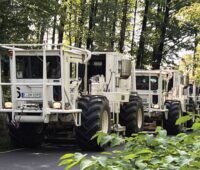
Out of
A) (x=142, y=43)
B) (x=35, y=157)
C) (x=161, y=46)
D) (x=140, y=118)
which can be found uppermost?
(x=142, y=43)

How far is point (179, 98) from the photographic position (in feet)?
75.4

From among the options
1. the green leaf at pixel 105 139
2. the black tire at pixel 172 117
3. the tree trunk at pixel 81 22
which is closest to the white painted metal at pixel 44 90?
the black tire at pixel 172 117

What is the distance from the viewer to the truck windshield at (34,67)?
13.3 m

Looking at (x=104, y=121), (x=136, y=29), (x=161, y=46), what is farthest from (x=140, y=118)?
(x=136, y=29)

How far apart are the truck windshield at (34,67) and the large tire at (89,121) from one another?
1064mm

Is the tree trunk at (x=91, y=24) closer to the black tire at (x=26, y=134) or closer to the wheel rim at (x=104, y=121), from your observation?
the black tire at (x=26, y=134)

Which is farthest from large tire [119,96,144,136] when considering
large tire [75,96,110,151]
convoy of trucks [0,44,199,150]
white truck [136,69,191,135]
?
large tire [75,96,110,151]

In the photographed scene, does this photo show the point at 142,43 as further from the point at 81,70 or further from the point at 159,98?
the point at 81,70

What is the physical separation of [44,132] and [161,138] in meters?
12.0

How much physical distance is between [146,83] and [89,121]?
7.83m

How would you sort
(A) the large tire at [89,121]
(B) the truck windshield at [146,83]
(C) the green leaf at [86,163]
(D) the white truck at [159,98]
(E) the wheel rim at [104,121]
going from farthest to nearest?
(B) the truck windshield at [146,83]
(D) the white truck at [159,98]
(E) the wheel rim at [104,121]
(A) the large tire at [89,121]
(C) the green leaf at [86,163]

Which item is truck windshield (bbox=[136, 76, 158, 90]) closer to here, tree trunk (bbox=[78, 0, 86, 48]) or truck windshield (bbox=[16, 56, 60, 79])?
truck windshield (bbox=[16, 56, 60, 79])

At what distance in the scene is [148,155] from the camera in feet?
8.79

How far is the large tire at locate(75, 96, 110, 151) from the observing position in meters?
13.2
